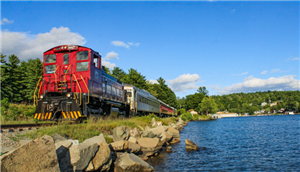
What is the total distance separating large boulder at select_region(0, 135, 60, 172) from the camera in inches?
173

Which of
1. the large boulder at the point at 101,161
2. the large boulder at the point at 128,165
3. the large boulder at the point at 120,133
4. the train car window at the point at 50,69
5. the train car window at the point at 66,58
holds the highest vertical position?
the train car window at the point at 66,58

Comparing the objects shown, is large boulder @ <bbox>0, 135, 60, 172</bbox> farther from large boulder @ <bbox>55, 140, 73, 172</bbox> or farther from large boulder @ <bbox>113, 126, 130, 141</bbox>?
large boulder @ <bbox>113, 126, 130, 141</bbox>

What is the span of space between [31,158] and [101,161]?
2.77m

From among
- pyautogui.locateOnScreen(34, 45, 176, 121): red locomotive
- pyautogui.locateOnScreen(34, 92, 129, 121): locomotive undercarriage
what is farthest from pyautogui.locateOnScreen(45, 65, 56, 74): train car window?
pyautogui.locateOnScreen(34, 92, 129, 121): locomotive undercarriage

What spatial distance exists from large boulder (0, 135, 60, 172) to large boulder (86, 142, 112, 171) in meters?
2.11

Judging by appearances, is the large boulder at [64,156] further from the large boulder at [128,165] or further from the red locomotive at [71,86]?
the red locomotive at [71,86]

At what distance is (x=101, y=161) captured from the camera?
7.07 meters

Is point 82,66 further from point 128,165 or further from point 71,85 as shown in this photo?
point 128,165

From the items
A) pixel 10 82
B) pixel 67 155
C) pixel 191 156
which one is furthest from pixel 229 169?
pixel 10 82

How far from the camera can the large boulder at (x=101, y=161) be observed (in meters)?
6.90

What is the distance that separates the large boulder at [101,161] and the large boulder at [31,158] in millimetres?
2110

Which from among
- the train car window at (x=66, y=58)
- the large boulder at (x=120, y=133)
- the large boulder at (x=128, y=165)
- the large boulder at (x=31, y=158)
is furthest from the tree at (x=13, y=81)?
the large boulder at (x=31, y=158)

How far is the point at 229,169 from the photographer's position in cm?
1041

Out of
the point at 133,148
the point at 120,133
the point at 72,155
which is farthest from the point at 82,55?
the point at 72,155
